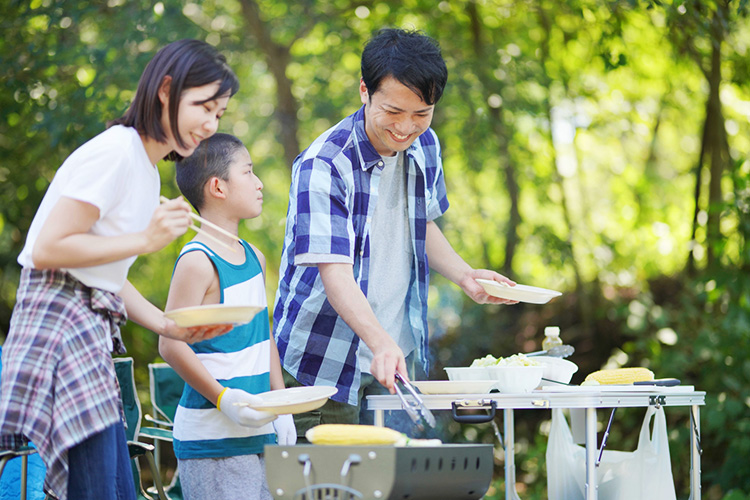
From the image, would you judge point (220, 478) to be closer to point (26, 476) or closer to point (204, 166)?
point (26, 476)

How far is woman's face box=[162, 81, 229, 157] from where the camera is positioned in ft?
5.32

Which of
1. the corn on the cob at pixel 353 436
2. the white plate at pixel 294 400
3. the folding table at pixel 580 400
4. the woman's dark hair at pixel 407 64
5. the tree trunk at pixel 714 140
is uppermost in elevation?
the tree trunk at pixel 714 140

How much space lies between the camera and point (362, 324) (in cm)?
192

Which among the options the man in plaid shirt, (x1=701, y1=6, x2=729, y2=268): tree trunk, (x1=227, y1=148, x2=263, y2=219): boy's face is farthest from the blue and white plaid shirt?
(x1=701, y1=6, x2=729, y2=268): tree trunk

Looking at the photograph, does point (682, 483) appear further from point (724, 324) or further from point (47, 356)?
point (47, 356)

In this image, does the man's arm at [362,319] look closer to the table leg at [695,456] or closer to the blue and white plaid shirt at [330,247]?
the blue and white plaid shirt at [330,247]

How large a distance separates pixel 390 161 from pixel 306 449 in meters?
1.06

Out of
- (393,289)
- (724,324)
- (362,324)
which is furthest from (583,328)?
(362,324)

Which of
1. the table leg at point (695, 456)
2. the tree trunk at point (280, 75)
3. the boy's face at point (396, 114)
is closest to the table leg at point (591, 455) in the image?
the table leg at point (695, 456)

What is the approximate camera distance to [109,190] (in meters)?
1.50

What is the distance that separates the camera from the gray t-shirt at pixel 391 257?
2270 mm

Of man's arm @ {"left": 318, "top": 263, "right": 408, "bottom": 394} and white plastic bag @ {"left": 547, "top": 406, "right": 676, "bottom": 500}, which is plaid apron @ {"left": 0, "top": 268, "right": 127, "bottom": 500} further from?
white plastic bag @ {"left": 547, "top": 406, "right": 676, "bottom": 500}

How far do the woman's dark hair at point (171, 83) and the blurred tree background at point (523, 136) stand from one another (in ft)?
8.64

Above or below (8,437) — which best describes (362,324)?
above
